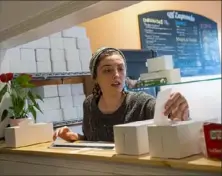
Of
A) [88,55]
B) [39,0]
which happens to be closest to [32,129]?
[39,0]

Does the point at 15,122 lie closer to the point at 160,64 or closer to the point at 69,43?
the point at 69,43

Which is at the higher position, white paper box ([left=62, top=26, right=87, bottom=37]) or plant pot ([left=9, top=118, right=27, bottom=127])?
white paper box ([left=62, top=26, right=87, bottom=37])

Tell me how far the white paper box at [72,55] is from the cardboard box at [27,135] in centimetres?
105

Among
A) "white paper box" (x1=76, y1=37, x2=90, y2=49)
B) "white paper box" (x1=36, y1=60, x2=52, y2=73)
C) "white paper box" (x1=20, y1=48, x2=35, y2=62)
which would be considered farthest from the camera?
"white paper box" (x1=76, y1=37, x2=90, y2=49)

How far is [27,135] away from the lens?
66.1 inches

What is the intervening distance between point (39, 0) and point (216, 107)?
2662mm

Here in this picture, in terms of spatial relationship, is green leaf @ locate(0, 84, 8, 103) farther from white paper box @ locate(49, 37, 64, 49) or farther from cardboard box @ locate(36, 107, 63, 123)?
white paper box @ locate(49, 37, 64, 49)

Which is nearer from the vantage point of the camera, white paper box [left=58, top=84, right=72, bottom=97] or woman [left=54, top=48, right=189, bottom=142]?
woman [left=54, top=48, right=189, bottom=142]

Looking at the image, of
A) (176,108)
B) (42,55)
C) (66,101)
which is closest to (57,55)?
(42,55)

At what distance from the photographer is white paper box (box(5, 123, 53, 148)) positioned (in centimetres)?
164

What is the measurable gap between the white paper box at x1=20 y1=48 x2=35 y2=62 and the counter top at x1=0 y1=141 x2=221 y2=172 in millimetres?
1003

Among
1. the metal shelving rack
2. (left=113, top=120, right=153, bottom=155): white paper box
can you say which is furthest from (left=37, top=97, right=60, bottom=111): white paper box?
(left=113, top=120, right=153, bottom=155): white paper box

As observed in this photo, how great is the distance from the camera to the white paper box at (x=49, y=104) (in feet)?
8.18

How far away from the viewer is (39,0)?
126 centimetres
